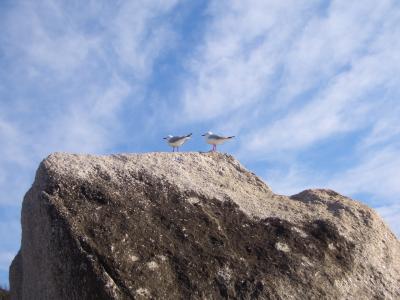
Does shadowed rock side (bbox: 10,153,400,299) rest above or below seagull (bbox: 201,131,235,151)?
below

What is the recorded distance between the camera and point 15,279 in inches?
329

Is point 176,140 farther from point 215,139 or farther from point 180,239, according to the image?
point 180,239

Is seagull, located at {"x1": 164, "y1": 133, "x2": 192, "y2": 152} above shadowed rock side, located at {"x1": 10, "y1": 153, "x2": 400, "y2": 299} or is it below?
above

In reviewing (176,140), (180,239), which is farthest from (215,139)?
(180,239)

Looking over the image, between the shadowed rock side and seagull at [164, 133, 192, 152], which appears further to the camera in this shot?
seagull at [164, 133, 192, 152]

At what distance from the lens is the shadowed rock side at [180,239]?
651 cm

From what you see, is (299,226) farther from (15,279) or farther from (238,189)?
(15,279)

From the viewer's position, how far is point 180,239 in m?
7.18

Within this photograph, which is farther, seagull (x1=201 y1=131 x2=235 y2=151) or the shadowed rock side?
seagull (x1=201 y1=131 x2=235 y2=151)

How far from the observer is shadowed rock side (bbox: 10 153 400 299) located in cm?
651

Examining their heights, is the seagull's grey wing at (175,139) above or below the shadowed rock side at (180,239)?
above

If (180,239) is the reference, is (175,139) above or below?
above

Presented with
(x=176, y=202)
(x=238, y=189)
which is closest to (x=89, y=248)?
(x=176, y=202)

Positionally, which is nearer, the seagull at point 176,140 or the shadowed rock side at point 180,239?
the shadowed rock side at point 180,239
